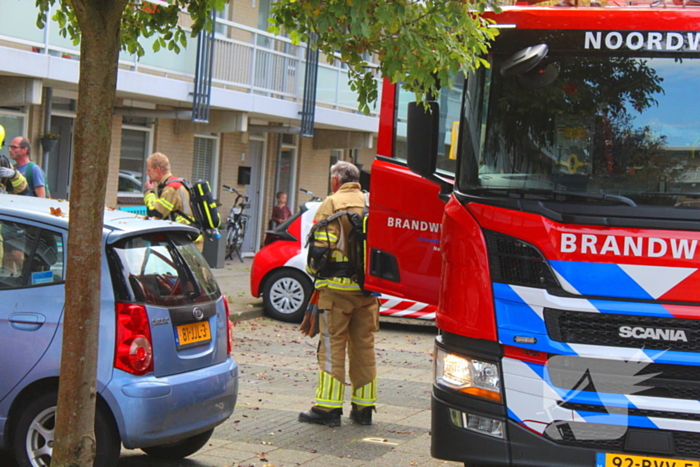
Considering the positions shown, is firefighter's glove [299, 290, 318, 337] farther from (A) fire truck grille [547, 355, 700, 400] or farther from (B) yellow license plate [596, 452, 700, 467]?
(B) yellow license plate [596, 452, 700, 467]

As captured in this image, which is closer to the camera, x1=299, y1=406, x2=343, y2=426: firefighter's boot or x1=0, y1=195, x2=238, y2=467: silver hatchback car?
x1=0, y1=195, x2=238, y2=467: silver hatchback car

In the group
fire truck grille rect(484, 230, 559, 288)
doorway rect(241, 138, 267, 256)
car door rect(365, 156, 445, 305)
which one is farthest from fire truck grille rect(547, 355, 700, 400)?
doorway rect(241, 138, 267, 256)

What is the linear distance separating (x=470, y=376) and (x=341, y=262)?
2507mm

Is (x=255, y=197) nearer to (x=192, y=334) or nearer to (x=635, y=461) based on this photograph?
(x=192, y=334)

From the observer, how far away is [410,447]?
22.0 ft

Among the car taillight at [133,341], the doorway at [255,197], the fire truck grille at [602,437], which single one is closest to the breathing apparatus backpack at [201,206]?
the car taillight at [133,341]

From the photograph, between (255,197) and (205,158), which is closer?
(205,158)

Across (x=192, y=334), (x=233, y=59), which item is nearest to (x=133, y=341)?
(x=192, y=334)

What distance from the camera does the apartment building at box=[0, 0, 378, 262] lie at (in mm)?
14258

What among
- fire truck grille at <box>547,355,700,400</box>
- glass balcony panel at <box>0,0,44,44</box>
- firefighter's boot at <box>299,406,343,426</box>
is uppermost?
glass balcony panel at <box>0,0,44,44</box>

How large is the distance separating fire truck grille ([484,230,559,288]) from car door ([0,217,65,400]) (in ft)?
8.05

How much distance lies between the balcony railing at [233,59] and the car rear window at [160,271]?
9162mm

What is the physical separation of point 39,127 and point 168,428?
11689 mm

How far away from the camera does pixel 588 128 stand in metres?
5.29
